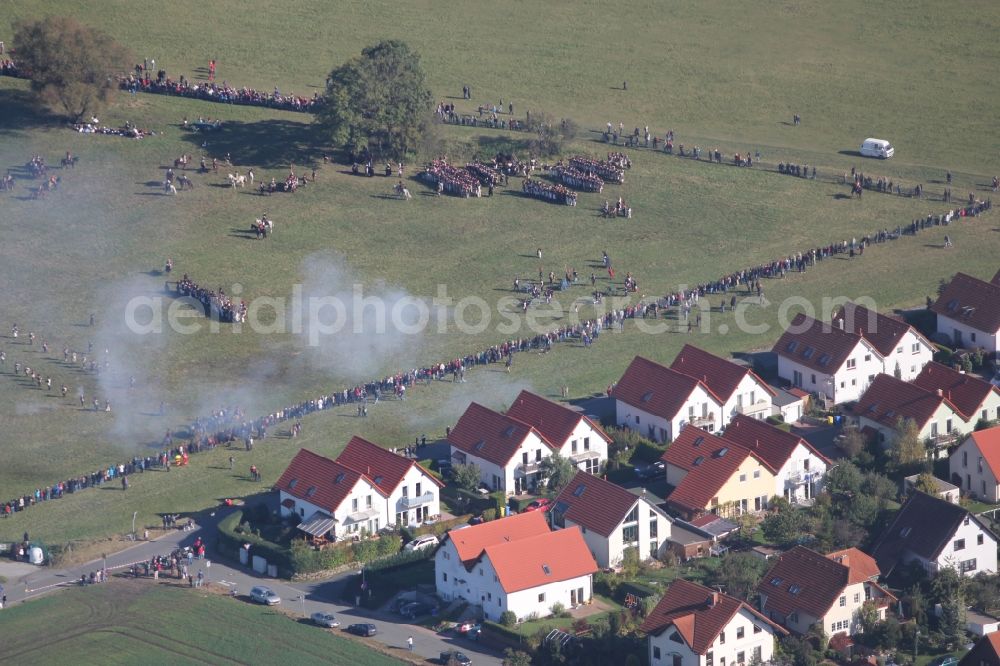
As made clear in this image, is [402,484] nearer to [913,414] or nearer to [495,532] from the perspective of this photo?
[495,532]

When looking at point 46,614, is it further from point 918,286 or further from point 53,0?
point 53,0

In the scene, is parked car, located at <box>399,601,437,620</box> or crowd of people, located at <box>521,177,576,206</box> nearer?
parked car, located at <box>399,601,437,620</box>

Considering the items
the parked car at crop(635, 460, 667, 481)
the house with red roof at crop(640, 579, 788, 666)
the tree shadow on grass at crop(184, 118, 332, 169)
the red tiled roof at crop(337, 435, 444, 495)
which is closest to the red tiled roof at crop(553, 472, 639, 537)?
the parked car at crop(635, 460, 667, 481)

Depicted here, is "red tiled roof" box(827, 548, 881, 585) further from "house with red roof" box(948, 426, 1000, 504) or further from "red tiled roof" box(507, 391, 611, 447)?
"red tiled roof" box(507, 391, 611, 447)

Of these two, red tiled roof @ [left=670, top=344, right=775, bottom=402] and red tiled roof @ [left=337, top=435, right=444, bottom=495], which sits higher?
red tiled roof @ [left=670, top=344, right=775, bottom=402]

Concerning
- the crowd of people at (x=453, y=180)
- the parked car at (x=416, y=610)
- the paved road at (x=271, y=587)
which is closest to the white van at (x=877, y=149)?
the crowd of people at (x=453, y=180)

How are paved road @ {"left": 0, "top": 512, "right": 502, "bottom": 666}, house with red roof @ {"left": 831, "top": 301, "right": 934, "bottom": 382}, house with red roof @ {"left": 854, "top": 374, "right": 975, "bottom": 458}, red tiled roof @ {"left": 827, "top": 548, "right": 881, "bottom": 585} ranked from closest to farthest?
1. paved road @ {"left": 0, "top": 512, "right": 502, "bottom": 666}
2. red tiled roof @ {"left": 827, "top": 548, "right": 881, "bottom": 585}
3. house with red roof @ {"left": 854, "top": 374, "right": 975, "bottom": 458}
4. house with red roof @ {"left": 831, "top": 301, "right": 934, "bottom": 382}

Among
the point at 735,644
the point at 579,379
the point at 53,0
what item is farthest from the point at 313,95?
the point at 735,644
